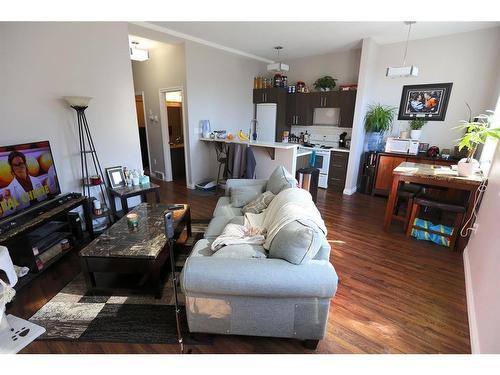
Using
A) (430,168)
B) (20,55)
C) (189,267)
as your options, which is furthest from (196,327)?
(430,168)

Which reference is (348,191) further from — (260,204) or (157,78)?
(157,78)

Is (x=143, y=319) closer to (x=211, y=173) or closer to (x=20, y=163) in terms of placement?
(x=20, y=163)

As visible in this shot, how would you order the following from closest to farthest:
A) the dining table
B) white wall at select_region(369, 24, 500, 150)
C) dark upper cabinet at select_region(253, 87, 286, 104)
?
the dining table < white wall at select_region(369, 24, 500, 150) < dark upper cabinet at select_region(253, 87, 286, 104)

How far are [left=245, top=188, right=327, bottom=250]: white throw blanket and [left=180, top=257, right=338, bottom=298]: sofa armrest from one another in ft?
1.02

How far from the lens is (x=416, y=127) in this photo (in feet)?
13.3

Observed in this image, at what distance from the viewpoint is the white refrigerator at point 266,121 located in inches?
214

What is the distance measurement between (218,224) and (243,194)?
0.62 meters

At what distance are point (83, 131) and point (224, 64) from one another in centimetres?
295

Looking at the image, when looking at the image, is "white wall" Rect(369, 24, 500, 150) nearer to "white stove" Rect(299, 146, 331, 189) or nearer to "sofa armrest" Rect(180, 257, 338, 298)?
"white stove" Rect(299, 146, 331, 189)

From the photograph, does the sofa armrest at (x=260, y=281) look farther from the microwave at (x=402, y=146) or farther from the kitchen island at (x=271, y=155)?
the microwave at (x=402, y=146)

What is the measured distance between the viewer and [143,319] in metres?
1.69

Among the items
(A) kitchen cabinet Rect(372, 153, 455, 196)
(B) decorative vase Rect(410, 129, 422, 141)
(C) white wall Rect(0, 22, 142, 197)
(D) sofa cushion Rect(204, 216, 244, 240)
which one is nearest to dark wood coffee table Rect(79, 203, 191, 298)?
(D) sofa cushion Rect(204, 216, 244, 240)

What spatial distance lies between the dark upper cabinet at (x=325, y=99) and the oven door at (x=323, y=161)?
0.94m

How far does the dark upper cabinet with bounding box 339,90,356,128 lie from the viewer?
4418 millimetres
